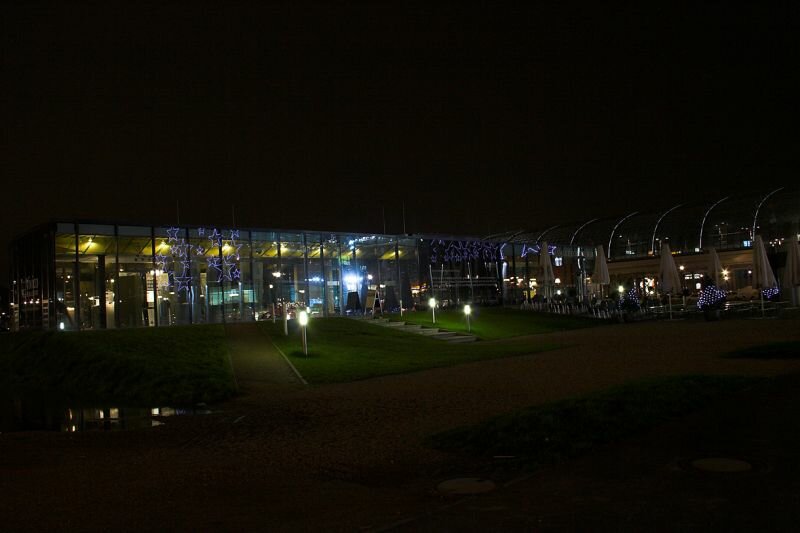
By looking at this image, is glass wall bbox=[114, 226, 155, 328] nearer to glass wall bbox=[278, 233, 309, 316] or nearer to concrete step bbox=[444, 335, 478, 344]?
glass wall bbox=[278, 233, 309, 316]

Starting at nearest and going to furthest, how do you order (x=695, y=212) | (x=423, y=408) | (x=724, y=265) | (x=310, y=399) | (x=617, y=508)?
(x=617, y=508), (x=423, y=408), (x=310, y=399), (x=724, y=265), (x=695, y=212)

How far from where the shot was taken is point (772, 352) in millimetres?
16750

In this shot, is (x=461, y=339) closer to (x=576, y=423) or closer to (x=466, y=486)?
(x=576, y=423)

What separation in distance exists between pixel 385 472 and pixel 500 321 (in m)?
27.3

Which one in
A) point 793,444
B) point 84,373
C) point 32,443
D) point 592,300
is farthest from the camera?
point 592,300

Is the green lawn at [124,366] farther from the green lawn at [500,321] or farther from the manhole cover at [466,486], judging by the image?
the green lawn at [500,321]

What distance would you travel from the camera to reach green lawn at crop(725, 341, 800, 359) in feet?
53.8

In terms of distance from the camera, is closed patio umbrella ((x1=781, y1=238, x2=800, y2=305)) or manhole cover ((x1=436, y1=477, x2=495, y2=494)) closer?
manhole cover ((x1=436, y1=477, x2=495, y2=494))

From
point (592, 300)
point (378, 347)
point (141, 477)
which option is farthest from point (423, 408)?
point (592, 300)

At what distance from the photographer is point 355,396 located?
14.1 metres

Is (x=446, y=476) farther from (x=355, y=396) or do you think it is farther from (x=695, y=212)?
→ (x=695, y=212)

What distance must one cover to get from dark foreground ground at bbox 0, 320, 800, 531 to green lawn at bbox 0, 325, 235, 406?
2.94m

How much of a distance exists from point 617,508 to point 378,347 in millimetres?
18094

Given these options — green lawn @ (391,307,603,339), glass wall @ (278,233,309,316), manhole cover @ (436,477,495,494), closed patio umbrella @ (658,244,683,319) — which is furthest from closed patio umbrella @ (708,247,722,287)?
manhole cover @ (436,477,495,494)
